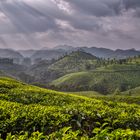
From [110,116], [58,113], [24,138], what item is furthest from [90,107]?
[24,138]

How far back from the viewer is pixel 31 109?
21062mm

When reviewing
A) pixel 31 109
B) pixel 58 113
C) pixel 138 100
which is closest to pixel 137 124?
pixel 58 113

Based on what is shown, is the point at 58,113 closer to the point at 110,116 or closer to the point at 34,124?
the point at 34,124

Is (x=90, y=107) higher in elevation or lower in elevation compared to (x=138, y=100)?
higher

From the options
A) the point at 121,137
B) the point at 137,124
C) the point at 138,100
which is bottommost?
the point at 138,100

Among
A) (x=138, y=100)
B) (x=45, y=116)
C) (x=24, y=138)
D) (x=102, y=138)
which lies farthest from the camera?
(x=138, y=100)

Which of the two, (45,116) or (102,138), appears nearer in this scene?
(102,138)

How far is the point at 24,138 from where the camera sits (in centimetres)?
1174

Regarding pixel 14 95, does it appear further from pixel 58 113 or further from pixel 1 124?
pixel 1 124

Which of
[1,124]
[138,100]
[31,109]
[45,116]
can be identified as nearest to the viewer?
[1,124]

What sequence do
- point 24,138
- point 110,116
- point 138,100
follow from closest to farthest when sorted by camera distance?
point 24,138 → point 110,116 → point 138,100

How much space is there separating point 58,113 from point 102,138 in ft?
34.9

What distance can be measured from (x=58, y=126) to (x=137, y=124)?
24.0 ft

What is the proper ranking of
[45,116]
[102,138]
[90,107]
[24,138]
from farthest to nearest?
1. [90,107]
2. [45,116]
3. [24,138]
4. [102,138]
